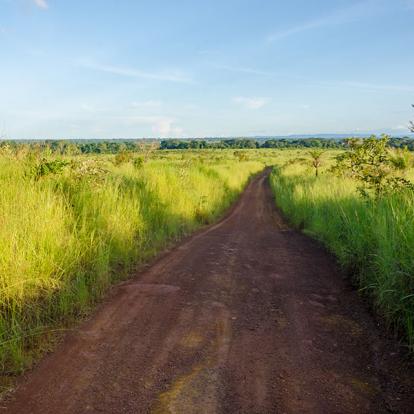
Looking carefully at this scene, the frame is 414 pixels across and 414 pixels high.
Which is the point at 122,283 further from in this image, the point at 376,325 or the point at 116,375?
the point at 376,325

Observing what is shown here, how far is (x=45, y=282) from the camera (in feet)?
13.5

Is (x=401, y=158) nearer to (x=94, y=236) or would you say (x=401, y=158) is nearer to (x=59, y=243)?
(x=94, y=236)

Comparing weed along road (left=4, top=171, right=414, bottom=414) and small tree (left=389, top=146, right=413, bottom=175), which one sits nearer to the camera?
weed along road (left=4, top=171, right=414, bottom=414)

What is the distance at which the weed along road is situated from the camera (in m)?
2.83

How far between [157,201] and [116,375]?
20.8 ft

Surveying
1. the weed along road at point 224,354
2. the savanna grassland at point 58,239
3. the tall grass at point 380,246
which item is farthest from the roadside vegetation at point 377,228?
the savanna grassland at point 58,239

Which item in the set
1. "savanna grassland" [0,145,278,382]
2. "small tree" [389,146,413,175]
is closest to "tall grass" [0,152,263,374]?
"savanna grassland" [0,145,278,382]

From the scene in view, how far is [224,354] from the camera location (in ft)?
11.4

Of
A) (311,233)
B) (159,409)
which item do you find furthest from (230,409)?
(311,233)

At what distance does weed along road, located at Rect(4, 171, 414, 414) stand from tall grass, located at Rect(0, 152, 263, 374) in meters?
0.32

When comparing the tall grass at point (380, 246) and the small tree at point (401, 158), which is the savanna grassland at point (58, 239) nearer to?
the tall grass at point (380, 246)

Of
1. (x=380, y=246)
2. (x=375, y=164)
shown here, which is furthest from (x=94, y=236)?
(x=375, y=164)

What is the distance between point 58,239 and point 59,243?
0.09 metres

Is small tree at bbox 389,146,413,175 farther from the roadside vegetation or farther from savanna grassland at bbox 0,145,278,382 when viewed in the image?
savanna grassland at bbox 0,145,278,382
